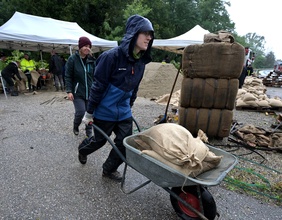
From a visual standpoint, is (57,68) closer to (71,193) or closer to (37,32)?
(37,32)

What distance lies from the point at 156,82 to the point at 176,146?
→ 26.9 ft

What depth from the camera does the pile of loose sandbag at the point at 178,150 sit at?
5.60ft

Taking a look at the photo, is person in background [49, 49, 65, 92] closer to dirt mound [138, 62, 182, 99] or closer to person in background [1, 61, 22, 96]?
person in background [1, 61, 22, 96]

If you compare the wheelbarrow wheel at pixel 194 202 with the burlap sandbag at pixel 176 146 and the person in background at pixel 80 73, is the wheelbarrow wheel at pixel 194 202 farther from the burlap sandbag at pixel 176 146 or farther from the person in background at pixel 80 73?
the person in background at pixel 80 73

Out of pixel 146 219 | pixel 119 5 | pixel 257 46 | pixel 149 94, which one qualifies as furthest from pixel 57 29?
pixel 257 46

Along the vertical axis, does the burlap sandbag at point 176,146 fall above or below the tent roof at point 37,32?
below

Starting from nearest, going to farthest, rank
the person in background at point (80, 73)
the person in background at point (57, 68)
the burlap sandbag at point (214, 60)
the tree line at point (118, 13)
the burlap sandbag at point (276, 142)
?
the person in background at point (80, 73), the burlap sandbag at point (214, 60), the burlap sandbag at point (276, 142), the person in background at point (57, 68), the tree line at point (118, 13)

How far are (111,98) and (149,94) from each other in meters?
7.43

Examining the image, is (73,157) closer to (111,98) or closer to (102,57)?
(111,98)

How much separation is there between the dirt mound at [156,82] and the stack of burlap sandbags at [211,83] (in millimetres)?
5608

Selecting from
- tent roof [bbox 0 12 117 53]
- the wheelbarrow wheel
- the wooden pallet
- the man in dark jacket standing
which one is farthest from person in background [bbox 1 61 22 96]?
the wheelbarrow wheel

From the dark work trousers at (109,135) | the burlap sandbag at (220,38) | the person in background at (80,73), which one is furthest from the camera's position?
the burlap sandbag at (220,38)

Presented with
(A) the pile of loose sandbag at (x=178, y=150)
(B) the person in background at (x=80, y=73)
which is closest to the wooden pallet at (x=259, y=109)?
(B) the person in background at (x=80, y=73)

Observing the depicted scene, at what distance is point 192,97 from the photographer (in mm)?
3936
